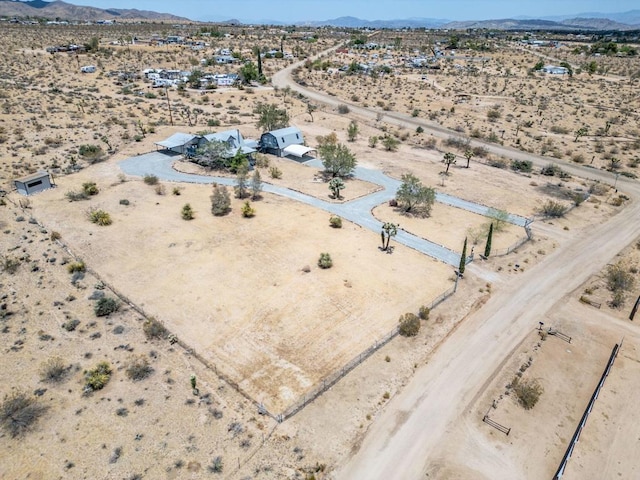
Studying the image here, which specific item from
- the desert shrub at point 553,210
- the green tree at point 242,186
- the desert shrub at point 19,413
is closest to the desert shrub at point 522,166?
the desert shrub at point 553,210

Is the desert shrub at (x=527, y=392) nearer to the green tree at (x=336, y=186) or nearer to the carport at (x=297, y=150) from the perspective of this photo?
the green tree at (x=336, y=186)

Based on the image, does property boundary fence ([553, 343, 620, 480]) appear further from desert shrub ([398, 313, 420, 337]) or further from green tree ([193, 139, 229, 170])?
green tree ([193, 139, 229, 170])

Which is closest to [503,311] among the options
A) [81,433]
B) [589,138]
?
[81,433]

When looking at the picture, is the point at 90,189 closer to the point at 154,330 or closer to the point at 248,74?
the point at 154,330

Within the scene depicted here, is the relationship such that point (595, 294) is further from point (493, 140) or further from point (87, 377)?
point (493, 140)

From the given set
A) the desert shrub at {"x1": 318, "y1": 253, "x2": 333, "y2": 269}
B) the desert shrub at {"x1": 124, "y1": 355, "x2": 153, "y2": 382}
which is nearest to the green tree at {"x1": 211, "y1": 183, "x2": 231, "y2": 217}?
the desert shrub at {"x1": 318, "y1": 253, "x2": 333, "y2": 269}
